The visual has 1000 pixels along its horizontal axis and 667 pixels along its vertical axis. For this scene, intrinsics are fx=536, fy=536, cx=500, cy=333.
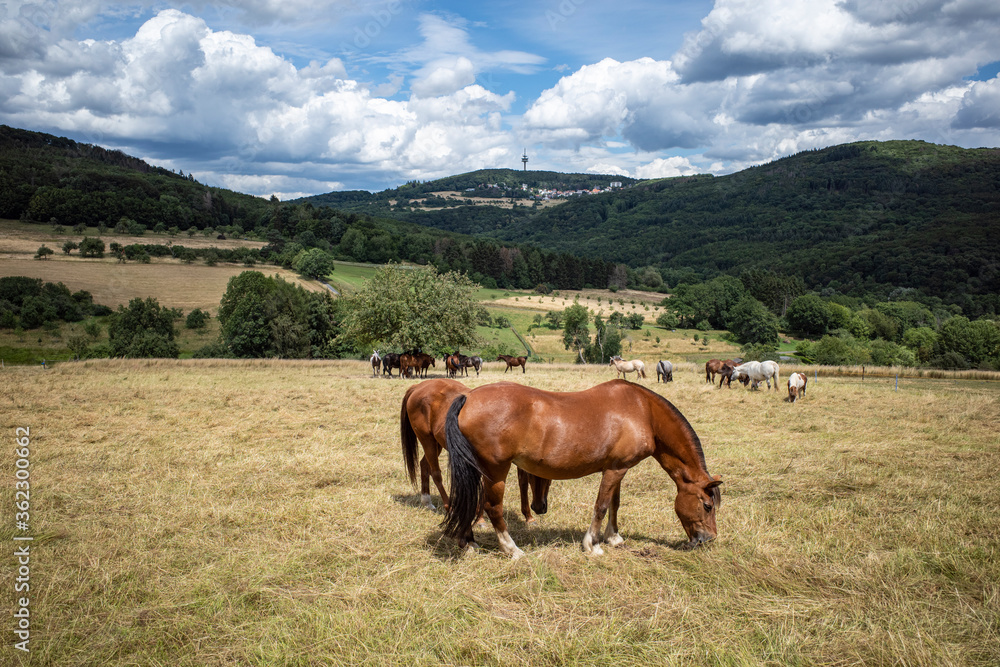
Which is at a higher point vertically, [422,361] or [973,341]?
[422,361]

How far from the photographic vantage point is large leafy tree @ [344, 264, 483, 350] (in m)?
30.8

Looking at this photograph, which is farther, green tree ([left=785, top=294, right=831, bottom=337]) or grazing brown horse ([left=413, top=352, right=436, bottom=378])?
green tree ([left=785, top=294, right=831, bottom=337])

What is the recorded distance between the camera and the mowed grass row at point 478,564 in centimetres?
430

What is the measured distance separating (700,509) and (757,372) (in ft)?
61.9

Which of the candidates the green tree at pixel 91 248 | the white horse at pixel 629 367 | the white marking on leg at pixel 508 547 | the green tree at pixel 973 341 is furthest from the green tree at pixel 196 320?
the green tree at pixel 973 341

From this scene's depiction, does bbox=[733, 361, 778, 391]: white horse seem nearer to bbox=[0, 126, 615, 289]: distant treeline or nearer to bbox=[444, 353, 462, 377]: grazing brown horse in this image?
bbox=[444, 353, 462, 377]: grazing brown horse

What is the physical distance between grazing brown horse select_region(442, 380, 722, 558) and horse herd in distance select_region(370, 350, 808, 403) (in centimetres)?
1558

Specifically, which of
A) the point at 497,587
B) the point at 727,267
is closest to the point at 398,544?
the point at 497,587

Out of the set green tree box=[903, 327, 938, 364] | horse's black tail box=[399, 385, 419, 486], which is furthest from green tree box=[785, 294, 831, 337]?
horse's black tail box=[399, 385, 419, 486]

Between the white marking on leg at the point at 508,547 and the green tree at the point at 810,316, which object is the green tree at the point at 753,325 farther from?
the white marking on leg at the point at 508,547

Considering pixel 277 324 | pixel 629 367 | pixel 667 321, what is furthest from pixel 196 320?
pixel 667 321

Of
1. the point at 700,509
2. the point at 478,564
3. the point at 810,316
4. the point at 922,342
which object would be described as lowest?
the point at 922,342

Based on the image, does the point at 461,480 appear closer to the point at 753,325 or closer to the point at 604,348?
the point at 604,348

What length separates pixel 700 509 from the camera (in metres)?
6.18
